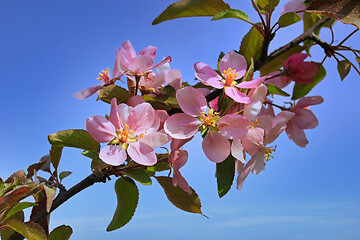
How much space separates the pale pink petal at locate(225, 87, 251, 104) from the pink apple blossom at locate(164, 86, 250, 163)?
4cm

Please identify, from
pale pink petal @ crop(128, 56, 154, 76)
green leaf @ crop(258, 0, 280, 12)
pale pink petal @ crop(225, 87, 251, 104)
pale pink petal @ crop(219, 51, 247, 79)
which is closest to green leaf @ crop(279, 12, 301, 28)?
green leaf @ crop(258, 0, 280, 12)

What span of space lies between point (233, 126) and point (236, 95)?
0.07 meters

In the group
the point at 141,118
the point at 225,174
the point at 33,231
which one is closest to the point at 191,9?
the point at 141,118

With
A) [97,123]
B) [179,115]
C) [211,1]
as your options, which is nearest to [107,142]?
[97,123]

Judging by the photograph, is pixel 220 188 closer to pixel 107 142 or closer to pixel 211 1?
pixel 107 142

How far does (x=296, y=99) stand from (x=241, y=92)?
1.38ft

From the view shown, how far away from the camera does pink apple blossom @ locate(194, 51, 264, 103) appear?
840mm

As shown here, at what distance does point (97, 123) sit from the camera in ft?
2.69

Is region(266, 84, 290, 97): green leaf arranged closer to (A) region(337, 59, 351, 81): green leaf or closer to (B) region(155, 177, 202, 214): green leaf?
(A) region(337, 59, 351, 81): green leaf

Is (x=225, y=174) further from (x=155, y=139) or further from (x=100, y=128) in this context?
(x=100, y=128)

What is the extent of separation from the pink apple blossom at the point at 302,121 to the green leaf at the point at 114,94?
1.77 ft

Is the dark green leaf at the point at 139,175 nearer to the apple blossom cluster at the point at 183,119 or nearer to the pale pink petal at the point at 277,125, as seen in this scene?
the apple blossom cluster at the point at 183,119

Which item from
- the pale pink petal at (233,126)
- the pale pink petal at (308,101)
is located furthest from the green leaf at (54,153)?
the pale pink petal at (308,101)

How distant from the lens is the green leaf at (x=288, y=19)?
36.9 inches
